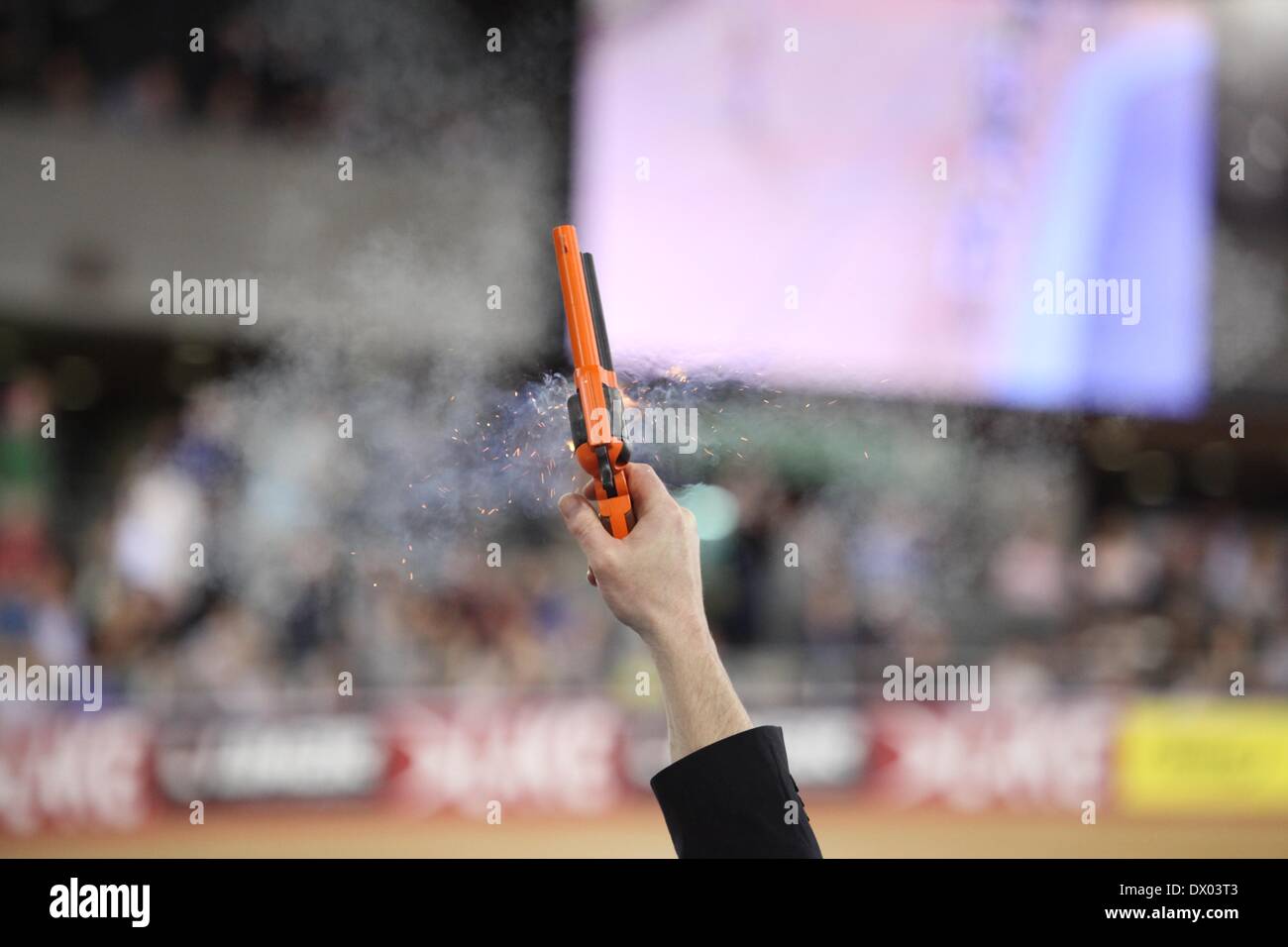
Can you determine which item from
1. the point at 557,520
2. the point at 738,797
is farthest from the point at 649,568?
the point at 557,520

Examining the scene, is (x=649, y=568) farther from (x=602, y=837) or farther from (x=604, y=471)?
(x=602, y=837)

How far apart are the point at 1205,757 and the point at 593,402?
10.1 feet

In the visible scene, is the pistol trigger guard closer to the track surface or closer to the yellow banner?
the track surface

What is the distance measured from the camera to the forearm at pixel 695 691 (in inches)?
24.3

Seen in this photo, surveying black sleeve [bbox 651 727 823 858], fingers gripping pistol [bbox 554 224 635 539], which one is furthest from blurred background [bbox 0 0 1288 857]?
black sleeve [bbox 651 727 823 858]

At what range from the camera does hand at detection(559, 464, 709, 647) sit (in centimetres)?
63

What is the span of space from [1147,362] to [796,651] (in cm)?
138

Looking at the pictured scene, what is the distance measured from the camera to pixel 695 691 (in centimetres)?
62

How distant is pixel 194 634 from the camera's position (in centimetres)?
263

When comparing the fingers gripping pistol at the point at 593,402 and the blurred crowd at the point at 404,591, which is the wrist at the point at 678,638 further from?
the blurred crowd at the point at 404,591

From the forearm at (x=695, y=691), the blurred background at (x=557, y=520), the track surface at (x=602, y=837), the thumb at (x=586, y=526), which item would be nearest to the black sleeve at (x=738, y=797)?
the forearm at (x=695, y=691)
